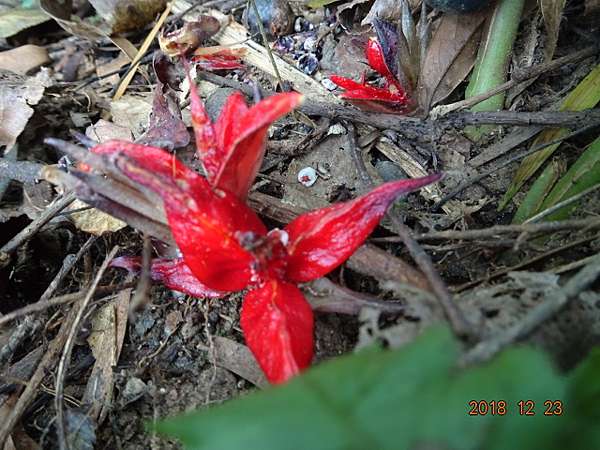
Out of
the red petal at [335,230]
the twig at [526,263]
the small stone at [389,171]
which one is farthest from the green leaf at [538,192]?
the red petal at [335,230]

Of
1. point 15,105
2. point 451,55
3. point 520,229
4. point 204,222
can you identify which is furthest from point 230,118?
point 15,105

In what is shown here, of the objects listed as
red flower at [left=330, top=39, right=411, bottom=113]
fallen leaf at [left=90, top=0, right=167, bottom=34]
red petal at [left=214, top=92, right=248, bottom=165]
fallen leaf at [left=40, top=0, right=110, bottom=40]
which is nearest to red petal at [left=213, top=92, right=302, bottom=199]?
red petal at [left=214, top=92, right=248, bottom=165]

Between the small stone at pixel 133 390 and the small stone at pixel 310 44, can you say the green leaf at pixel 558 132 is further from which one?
the small stone at pixel 133 390

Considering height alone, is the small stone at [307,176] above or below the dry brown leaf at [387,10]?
below

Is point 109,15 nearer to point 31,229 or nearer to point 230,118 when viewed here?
point 31,229

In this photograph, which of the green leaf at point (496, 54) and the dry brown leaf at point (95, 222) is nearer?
the dry brown leaf at point (95, 222)

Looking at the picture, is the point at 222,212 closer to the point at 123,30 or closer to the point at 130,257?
the point at 130,257

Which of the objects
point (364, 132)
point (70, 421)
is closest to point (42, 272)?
point (70, 421)

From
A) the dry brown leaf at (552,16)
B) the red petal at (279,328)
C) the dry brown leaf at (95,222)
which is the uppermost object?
the dry brown leaf at (552,16)
